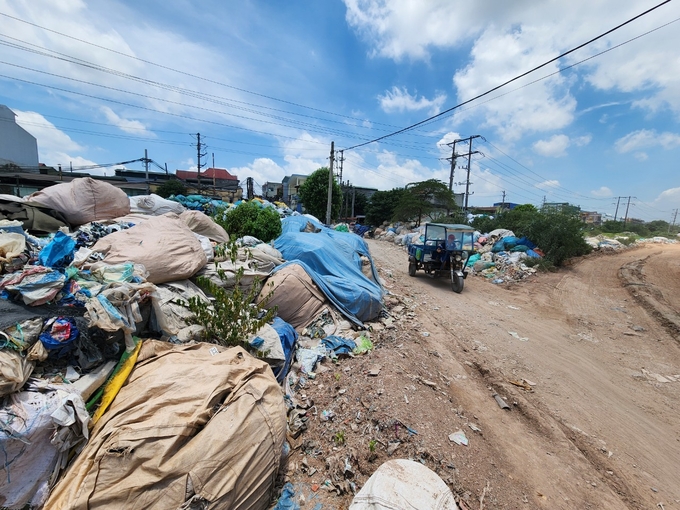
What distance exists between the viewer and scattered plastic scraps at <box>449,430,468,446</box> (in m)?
2.44

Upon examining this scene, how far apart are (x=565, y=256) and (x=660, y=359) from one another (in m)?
7.32

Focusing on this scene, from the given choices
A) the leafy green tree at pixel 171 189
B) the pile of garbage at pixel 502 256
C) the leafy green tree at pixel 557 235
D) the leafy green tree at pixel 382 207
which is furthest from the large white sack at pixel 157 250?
the leafy green tree at pixel 382 207

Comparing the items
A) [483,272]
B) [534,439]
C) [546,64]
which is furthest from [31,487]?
[483,272]

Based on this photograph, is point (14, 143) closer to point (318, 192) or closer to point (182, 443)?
point (318, 192)

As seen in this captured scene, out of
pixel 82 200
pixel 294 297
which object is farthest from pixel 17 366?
pixel 82 200

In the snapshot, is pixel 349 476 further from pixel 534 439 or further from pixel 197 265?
pixel 197 265

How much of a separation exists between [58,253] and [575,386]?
5.70 meters

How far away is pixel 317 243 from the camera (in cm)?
556

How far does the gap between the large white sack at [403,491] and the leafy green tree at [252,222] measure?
523cm

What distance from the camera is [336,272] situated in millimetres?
5207

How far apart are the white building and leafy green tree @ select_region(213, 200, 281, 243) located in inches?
1246

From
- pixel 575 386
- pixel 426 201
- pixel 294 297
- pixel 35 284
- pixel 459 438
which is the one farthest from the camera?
pixel 426 201

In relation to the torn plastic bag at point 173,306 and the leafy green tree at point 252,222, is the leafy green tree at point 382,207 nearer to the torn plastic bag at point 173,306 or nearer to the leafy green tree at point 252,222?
the leafy green tree at point 252,222

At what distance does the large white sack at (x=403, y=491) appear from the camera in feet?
5.37
